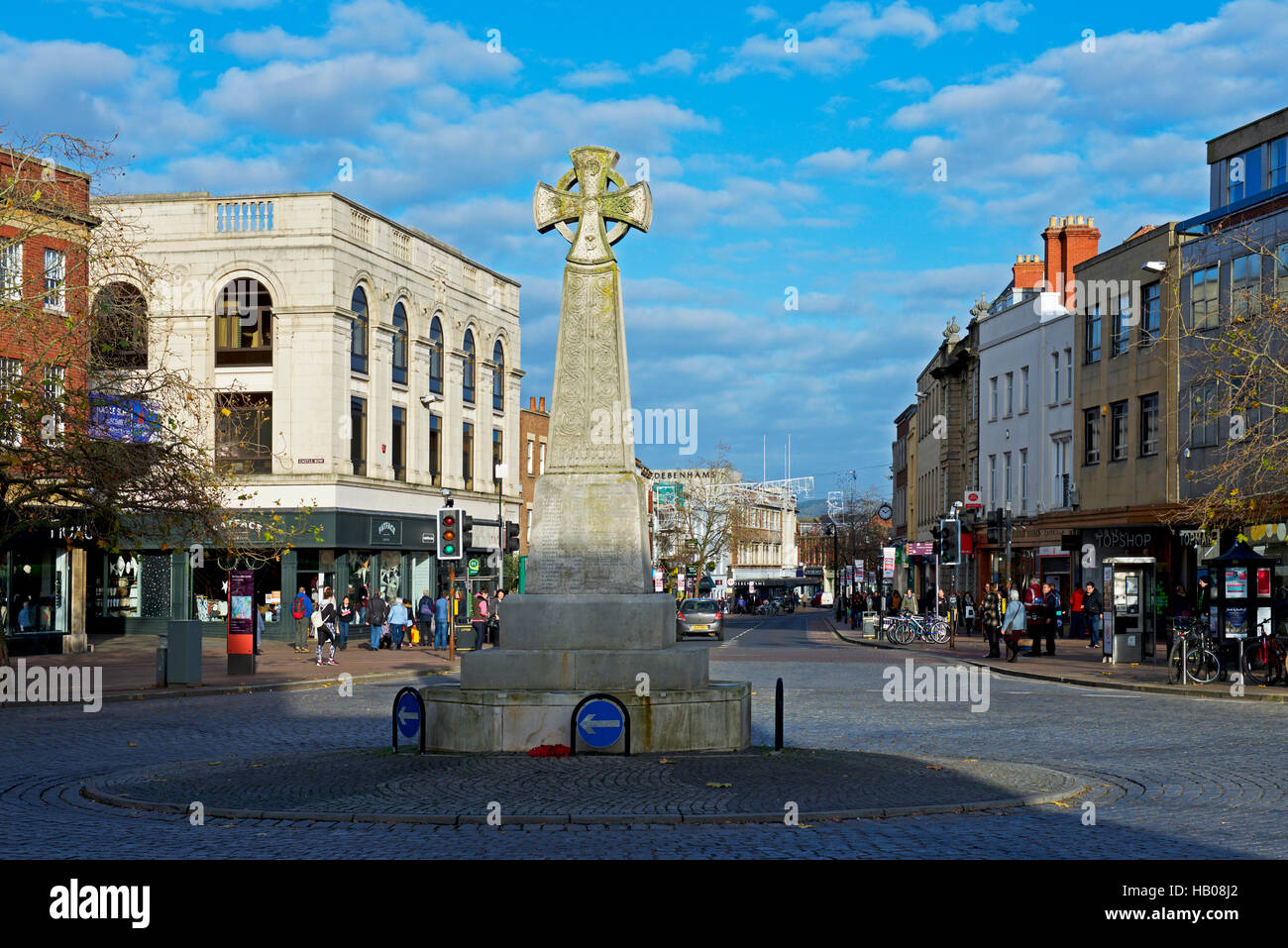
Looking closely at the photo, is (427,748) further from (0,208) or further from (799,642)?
(799,642)

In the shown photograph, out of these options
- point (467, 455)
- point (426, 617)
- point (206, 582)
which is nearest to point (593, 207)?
point (426, 617)

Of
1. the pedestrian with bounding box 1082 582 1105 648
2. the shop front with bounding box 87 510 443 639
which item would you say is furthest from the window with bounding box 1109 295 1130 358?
the shop front with bounding box 87 510 443 639

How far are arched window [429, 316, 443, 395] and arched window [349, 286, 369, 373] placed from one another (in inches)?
199

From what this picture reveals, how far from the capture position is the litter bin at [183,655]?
25969 millimetres

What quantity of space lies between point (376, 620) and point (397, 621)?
0.72m

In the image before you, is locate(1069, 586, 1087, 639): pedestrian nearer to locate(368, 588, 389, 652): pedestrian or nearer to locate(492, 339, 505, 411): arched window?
locate(368, 588, 389, 652): pedestrian

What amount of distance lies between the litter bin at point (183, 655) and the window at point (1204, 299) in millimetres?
28268

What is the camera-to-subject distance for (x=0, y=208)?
2289 cm

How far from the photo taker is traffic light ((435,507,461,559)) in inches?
1281

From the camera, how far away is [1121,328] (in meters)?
45.4

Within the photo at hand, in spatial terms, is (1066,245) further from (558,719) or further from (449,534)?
(558,719)

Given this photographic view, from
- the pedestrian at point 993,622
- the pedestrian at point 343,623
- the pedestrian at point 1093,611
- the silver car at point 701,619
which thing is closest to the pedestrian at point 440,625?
the pedestrian at point 343,623
